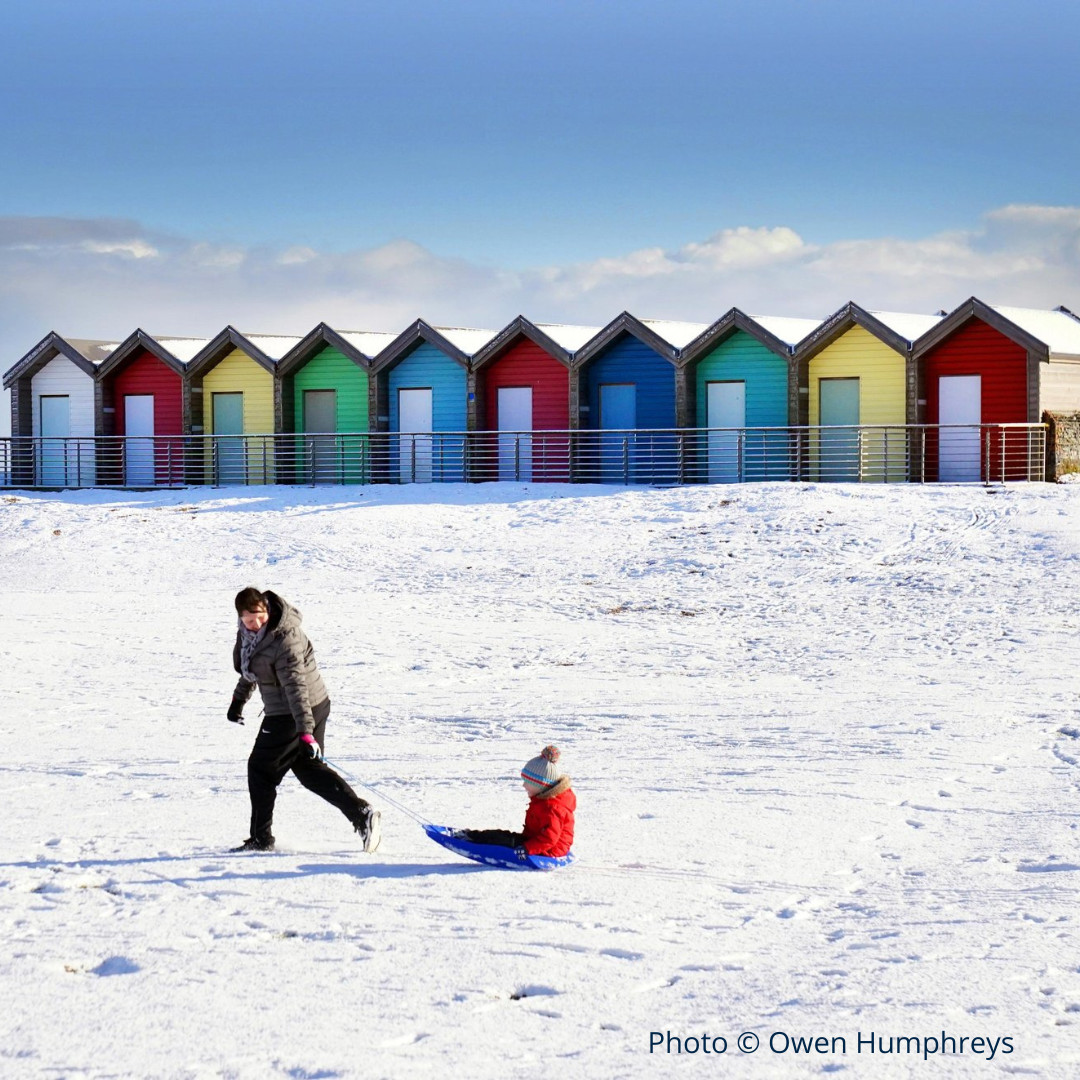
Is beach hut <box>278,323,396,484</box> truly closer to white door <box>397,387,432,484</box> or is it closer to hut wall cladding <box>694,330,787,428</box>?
white door <box>397,387,432,484</box>

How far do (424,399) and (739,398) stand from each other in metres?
7.13

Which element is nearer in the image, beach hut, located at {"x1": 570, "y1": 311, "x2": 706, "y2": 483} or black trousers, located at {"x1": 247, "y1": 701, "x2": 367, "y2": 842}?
black trousers, located at {"x1": 247, "y1": 701, "x2": 367, "y2": 842}

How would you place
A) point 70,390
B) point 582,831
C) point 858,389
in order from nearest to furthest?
point 582,831 < point 858,389 < point 70,390

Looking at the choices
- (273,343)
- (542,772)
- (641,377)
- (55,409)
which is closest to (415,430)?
(273,343)

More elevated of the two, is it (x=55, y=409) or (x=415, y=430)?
(x=55, y=409)

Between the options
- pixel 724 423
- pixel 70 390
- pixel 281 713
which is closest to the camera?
pixel 281 713

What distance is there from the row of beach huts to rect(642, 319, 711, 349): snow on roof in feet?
0.23

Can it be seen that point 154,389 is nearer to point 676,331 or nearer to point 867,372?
point 676,331

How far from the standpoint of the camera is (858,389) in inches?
1281

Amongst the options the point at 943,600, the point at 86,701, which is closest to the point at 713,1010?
the point at 86,701

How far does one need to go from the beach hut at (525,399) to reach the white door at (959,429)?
7.66 meters

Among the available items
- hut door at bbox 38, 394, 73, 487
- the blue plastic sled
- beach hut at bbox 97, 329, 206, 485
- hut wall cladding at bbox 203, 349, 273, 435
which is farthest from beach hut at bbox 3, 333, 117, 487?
the blue plastic sled

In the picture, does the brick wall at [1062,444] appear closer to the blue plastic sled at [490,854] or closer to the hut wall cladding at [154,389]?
the hut wall cladding at [154,389]

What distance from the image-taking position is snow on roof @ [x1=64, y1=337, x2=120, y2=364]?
3916 centimetres
